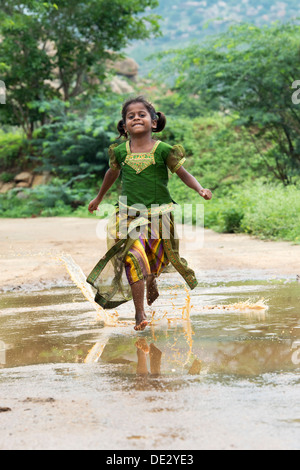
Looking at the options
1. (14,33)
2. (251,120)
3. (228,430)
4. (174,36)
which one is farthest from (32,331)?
(174,36)

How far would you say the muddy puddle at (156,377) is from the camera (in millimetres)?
2352

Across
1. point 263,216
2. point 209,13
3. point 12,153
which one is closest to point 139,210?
point 263,216

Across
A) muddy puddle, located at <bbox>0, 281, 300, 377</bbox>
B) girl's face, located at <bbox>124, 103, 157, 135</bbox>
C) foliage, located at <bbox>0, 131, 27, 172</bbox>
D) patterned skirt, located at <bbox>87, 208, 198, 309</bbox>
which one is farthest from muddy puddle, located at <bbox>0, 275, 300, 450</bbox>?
foliage, located at <bbox>0, 131, 27, 172</bbox>

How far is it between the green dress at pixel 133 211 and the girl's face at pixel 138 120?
135 millimetres

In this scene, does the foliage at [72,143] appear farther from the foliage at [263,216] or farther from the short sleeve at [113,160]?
the short sleeve at [113,160]

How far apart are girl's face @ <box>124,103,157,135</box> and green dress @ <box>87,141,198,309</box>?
0.14 meters

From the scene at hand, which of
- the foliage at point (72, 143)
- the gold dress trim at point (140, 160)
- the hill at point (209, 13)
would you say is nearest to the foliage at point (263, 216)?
the gold dress trim at point (140, 160)

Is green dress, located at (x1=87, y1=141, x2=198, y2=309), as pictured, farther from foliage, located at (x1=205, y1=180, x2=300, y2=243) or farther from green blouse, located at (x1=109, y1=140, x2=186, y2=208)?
foliage, located at (x1=205, y1=180, x2=300, y2=243)

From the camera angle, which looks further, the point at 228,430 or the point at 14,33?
the point at 14,33

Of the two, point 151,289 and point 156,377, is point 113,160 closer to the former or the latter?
point 151,289

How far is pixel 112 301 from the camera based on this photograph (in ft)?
16.1

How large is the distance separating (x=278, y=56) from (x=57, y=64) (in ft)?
32.2

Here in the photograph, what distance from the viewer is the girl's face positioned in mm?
4761

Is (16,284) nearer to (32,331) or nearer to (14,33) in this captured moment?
(32,331)
